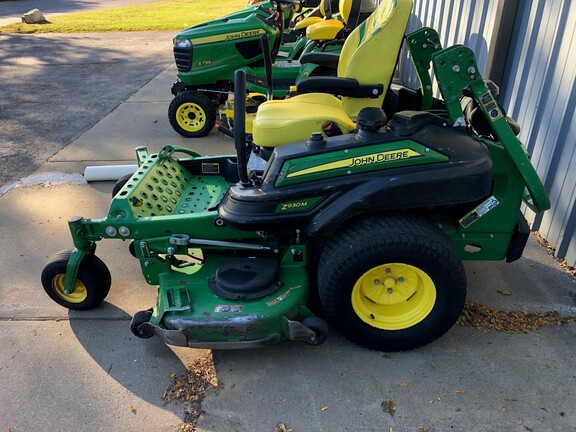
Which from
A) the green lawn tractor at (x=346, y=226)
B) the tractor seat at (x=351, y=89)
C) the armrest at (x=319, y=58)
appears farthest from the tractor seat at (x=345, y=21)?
the green lawn tractor at (x=346, y=226)

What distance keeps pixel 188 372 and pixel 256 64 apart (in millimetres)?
4143

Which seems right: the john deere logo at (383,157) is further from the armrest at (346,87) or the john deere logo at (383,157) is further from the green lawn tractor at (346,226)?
the armrest at (346,87)

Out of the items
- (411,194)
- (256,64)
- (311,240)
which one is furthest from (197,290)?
(256,64)

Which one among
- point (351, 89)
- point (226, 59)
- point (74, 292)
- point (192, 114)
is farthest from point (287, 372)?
point (226, 59)

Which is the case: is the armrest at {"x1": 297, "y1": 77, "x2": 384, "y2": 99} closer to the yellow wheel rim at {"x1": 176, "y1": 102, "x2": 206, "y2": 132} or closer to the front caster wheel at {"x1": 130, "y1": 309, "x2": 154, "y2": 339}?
the front caster wheel at {"x1": 130, "y1": 309, "x2": 154, "y2": 339}

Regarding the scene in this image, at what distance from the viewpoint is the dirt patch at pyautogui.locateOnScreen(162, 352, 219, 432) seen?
232 centimetres

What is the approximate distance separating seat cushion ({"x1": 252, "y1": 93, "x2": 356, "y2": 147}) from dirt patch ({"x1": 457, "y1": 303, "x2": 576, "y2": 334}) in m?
1.25

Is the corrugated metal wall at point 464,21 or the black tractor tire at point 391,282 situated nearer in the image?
the black tractor tire at point 391,282

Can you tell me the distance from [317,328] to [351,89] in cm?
131

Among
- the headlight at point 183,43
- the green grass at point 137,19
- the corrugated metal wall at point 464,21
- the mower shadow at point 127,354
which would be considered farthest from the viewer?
the green grass at point 137,19

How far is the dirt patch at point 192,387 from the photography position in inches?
91.4

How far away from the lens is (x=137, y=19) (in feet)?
51.8

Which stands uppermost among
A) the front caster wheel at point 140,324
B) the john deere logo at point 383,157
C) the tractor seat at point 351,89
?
the tractor seat at point 351,89

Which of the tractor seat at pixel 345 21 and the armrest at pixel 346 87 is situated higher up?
the armrest at pixel 346 87
